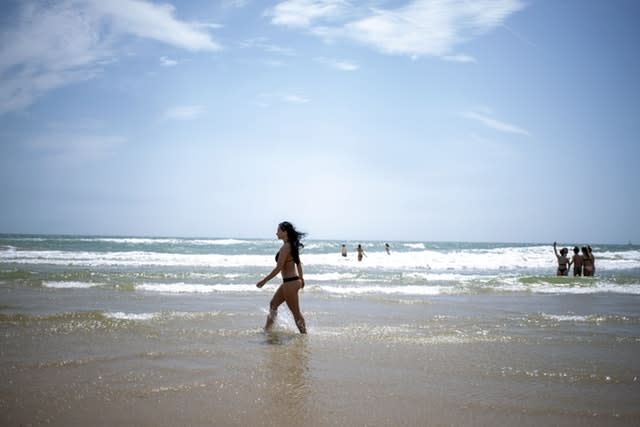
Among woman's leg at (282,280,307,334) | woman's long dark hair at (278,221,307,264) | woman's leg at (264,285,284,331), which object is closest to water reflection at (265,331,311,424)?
woman's leg at (282,280,307,334)

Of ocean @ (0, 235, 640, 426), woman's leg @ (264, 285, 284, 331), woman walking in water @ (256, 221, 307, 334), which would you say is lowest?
ocean @ (0, 235, 640, 426)

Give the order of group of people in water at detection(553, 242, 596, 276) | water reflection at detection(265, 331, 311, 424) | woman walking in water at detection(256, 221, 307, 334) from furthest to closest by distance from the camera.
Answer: group of people in water at detection(553, 242, 596, 276) → woman walking in water at detection(256, 221, 307, 334) → water reflection at detection(265, 331, 311, 424)

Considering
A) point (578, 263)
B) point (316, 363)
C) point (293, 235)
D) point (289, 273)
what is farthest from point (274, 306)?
point (578, 263)

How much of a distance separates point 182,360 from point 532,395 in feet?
12.9

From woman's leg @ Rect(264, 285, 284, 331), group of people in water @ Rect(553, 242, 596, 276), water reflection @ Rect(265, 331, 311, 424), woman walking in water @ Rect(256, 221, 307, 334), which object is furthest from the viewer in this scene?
group of people in water @ Rect(553, 242, 596, 276)

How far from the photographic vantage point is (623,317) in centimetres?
870

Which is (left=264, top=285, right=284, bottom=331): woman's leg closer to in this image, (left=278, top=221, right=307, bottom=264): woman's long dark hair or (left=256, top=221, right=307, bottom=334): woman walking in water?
(left=256, top=221, right=307, bottom=334): woman walking in water

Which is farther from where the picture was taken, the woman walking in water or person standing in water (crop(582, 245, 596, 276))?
person standing in water (crop(582, 245, 596, 276))

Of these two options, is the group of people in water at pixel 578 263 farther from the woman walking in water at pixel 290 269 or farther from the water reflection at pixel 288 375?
the water reflection at pixel 288 375

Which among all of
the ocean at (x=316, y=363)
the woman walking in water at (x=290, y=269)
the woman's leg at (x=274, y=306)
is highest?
the woman walking in water at (x=290, y=269)

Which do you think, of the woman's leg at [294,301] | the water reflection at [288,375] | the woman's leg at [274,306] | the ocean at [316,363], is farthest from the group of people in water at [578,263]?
the water reflection at [288,375]

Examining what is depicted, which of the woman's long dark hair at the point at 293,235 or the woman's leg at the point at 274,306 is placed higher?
the woman's long dark hair at the point at 293,235

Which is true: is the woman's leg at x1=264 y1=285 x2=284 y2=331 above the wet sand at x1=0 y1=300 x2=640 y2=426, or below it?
above

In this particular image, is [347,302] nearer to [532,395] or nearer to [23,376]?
[532,395]
